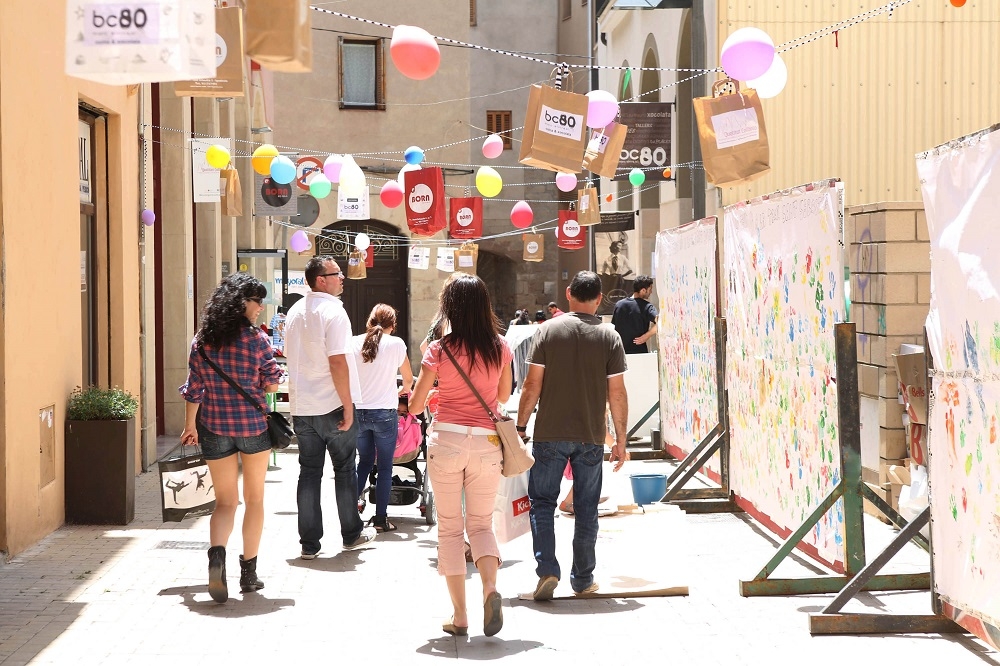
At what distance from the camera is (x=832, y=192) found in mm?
6742

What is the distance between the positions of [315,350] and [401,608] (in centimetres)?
197

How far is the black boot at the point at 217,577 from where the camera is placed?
22.3 ft

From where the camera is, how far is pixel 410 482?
10.4 m

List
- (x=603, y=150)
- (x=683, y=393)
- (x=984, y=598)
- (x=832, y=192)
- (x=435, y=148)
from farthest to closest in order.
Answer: (x=435, y=148), (x=683, y=393), (x=603, y=150), (x=832, y=192), (x=984, y=598)

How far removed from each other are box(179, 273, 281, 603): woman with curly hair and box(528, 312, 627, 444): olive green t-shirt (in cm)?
157

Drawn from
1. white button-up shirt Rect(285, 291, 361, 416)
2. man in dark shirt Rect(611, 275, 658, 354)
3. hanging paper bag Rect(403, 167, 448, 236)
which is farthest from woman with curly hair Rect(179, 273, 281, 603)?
hanging paper bag Rect(403, 167, 448, 236)

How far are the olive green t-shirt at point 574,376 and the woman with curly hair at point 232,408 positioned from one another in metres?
1.57

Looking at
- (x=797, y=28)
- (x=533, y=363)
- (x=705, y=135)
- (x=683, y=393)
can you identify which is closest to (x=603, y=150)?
(x=705, y=135)

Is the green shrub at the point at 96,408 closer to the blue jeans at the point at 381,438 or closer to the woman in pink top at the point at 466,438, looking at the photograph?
the blue jeans at the point at 381,438

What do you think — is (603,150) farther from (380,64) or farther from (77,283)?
(380,64)

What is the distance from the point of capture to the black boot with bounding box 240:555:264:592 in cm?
711

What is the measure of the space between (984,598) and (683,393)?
6507 millimetres

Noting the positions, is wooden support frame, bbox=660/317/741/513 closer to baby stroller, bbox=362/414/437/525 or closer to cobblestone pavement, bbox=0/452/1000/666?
cobblestone pavement, bbox=0/452/1000/666

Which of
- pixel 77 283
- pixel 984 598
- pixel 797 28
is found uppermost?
pixel 797 28
